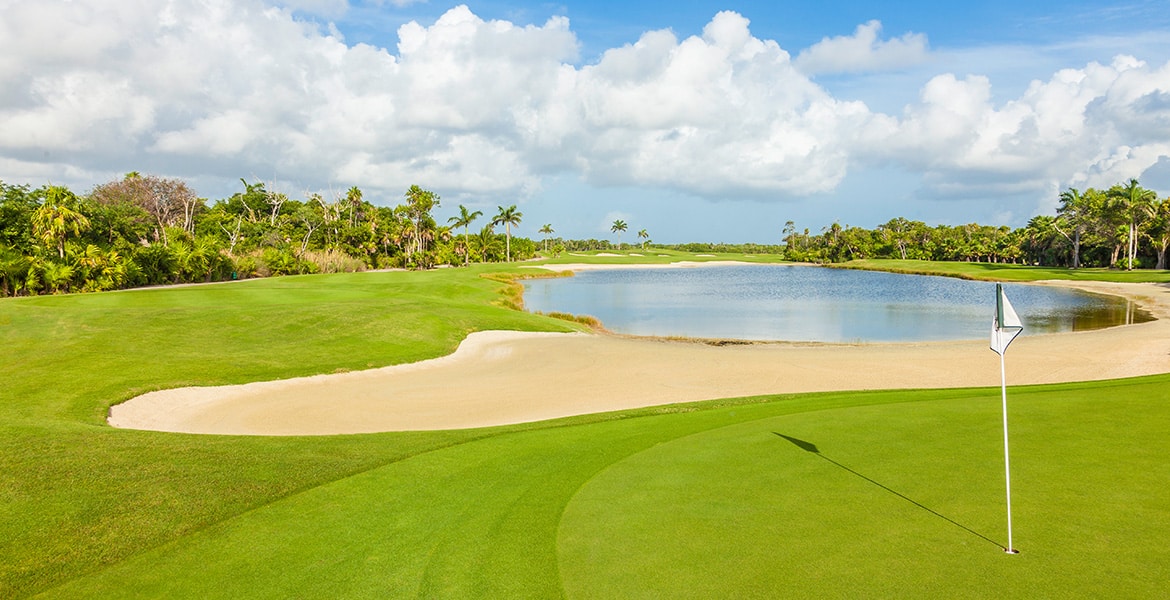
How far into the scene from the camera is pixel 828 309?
49438 millimetres

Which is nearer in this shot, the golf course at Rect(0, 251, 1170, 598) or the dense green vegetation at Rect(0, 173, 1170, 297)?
the golf course at Rect(0, 251, 1170, 598)

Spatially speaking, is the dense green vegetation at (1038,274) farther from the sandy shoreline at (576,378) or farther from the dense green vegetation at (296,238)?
the sandy shoreline at (576,378)

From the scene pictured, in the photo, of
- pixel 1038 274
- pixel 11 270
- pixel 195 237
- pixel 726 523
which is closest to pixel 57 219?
pixel 11 270

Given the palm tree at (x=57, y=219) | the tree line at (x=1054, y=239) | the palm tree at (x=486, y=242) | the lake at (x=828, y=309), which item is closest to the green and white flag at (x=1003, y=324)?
the lake at (x=828, y=309)

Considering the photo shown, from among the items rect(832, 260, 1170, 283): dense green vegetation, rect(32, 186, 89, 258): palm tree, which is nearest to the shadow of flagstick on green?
rect(32, 186, 89, 258): palm tree

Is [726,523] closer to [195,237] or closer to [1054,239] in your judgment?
[195,237]

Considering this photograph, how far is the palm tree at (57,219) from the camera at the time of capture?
125 feet

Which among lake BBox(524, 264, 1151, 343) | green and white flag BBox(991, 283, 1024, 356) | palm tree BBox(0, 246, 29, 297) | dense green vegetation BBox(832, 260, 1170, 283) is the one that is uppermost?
palm tree BBox(0, 246, 29, 297)

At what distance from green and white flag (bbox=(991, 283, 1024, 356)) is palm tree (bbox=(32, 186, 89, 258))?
158ft

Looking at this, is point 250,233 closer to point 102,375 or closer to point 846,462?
point 102,375

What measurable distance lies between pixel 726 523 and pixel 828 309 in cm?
4686

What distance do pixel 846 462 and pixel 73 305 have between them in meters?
30.1

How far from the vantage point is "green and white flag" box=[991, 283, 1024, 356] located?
5.80 m

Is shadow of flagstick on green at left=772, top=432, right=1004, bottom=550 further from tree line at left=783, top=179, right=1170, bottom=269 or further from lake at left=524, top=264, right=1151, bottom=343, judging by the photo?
tree line at left=783, top=179, right=1170, bottom=269
